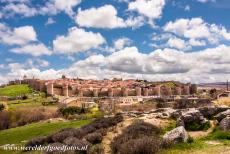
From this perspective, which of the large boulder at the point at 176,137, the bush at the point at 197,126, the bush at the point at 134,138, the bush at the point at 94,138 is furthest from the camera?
the bush at the point at 197,126

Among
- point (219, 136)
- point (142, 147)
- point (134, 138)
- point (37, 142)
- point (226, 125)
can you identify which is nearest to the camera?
point (142, 147)

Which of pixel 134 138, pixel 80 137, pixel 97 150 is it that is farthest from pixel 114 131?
pixel 97 150

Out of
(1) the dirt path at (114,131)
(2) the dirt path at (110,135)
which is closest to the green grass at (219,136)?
(1) the dirt path at (114,131)

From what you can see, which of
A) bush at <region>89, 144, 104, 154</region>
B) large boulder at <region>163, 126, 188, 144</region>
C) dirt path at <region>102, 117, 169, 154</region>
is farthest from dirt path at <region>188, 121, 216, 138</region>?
bush at <region>89, 144, 104, 154</region>

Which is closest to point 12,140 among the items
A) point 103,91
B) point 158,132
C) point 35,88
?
point 158,132

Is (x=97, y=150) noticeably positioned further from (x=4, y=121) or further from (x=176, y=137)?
(x=4, y=121)

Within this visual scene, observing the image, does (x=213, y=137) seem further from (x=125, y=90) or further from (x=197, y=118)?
(x=125, y=90)

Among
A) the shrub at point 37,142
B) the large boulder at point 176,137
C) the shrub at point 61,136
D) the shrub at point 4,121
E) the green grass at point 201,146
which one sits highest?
the large boulder at point 176,137

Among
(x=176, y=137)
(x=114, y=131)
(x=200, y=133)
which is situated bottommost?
(x=114, y=131)

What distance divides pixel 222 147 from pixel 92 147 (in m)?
5.50

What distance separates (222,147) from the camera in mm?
A: 14141

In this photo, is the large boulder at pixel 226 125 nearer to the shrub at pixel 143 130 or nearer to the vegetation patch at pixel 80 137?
the shrub at pixel 143 130

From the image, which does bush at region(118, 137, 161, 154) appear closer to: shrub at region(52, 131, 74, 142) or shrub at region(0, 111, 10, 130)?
shrub at region(52, 131, 74, 142)

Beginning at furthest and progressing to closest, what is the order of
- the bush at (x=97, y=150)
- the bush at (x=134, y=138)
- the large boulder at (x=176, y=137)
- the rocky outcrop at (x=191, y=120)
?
the rocky outcrop at (x=191, y=120) → the bush at (x=97, y=150) → the large boulder at (x=176, y=137) → the bush at (x=134, y=138)
